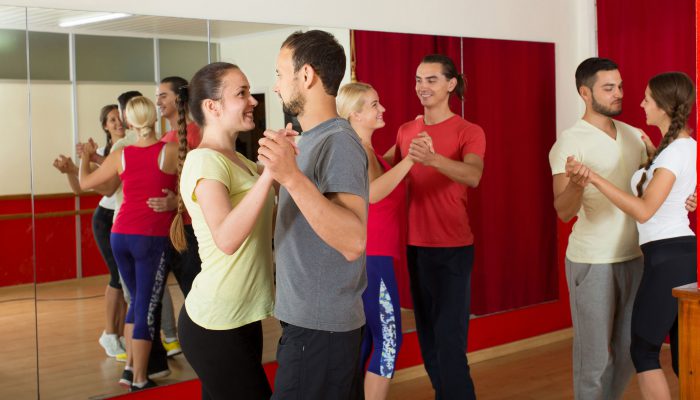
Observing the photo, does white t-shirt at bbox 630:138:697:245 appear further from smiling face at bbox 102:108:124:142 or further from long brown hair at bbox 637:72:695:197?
smiling face at bbox 102:108:124:142

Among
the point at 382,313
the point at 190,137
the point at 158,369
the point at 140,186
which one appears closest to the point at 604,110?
the point at 382,313

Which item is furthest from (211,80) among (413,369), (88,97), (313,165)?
(413,369)

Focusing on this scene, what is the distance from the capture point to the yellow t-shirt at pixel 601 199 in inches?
127

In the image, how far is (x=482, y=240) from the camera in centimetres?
474

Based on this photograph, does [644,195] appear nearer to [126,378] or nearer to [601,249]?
[601,249]

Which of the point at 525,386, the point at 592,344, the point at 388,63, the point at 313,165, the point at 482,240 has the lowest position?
the point at 525,386

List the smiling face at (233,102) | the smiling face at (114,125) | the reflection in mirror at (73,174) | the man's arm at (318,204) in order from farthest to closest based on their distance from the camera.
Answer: the smiling face at (114,125)
the reflection in mirror at (73,174)
the smiling face at (233,102)
the man's arm at (318,204)

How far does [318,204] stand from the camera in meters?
1.72

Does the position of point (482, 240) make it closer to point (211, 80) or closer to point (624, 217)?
point (624, 217)

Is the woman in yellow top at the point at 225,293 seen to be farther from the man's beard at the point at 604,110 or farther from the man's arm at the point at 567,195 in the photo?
the man's beard at the point at 604,110

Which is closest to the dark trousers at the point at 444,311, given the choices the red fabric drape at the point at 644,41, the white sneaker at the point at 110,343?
Answer: the white sneaker at the point at 110,343

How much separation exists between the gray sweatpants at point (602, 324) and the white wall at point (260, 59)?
147 centimetres

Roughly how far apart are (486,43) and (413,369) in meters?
1.93

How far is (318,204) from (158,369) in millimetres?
2057
